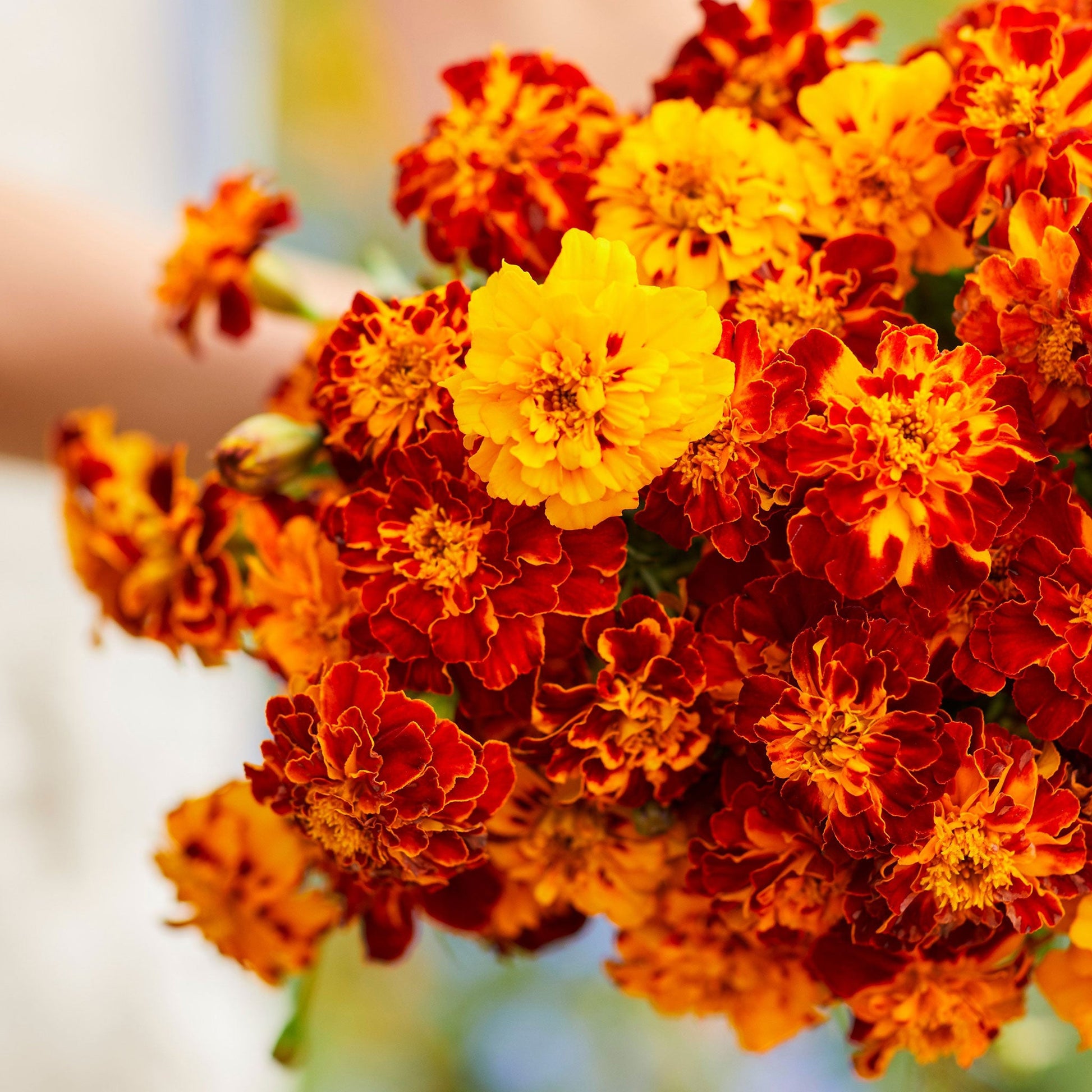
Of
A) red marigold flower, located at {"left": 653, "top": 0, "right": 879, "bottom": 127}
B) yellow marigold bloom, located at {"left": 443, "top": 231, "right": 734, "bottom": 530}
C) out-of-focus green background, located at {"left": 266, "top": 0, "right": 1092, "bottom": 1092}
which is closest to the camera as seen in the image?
yellow marigold bloom, located at {"left": 443, "top": 231, "right": 734, "bottom": 530}

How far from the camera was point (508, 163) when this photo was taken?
0.34 m

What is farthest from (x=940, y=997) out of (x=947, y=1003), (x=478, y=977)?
(x=478, y=977)

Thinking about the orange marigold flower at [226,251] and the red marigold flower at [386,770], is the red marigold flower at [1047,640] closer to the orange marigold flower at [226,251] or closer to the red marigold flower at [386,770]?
the red marigold flower at [386,770]

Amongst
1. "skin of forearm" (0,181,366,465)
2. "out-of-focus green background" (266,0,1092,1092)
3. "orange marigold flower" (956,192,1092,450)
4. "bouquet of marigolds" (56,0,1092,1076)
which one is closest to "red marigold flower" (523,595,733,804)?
"bouquet of marigolds" (56,0,1092,1076)

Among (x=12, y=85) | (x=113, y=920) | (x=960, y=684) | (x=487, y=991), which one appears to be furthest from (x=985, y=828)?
(x=12, y=85)

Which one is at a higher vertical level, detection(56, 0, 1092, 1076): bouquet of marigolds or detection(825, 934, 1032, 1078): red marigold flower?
detection(56, 0, 1092, 1076): bouquet of marigolds

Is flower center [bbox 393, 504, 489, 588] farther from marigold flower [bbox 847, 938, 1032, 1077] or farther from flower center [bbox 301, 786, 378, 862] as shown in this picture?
marigold flower [bbox 847, 938, 1032, 1077]

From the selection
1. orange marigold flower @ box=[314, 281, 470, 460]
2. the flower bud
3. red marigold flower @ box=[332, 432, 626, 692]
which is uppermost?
orange marigold flower @ box=[314, 281, 470, 460]

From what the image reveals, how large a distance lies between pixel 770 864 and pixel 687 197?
0.61 feet

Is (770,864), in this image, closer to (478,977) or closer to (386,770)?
(386,770)

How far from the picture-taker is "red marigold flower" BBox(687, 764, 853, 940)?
283mm

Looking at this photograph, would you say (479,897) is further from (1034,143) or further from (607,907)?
(1034,143)

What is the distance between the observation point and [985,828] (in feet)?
0.88

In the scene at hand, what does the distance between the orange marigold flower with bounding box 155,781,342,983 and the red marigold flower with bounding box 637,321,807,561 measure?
21 centimetres
